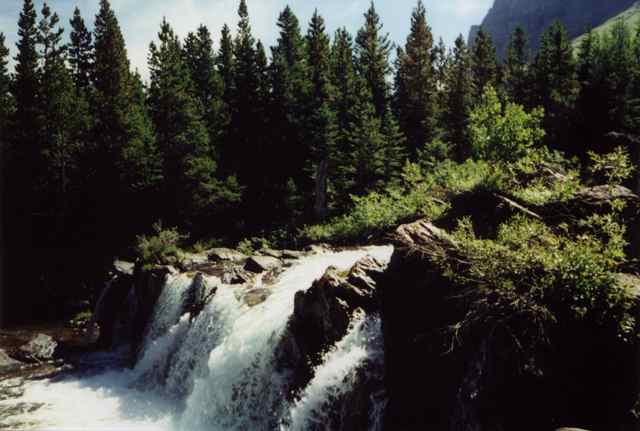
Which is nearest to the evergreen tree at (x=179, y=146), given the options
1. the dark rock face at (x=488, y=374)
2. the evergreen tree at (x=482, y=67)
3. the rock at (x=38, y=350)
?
the rock at (x=38, y=350)

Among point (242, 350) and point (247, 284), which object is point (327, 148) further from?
point (242, 350)

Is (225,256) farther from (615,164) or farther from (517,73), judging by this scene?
(517,73)

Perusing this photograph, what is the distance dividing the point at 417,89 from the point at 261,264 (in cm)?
3707

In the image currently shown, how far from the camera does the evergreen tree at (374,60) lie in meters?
51.3

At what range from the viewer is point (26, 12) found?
125 feet

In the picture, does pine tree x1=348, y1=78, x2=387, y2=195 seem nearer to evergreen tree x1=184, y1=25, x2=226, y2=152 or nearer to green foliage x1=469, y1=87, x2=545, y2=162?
evergreen tree x1=184, y1=25, x2=226, y2=152

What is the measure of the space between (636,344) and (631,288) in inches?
31.1

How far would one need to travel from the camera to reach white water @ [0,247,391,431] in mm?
10578

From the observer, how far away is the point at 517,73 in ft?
205

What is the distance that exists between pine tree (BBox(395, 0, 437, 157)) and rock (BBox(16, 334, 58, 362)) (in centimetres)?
3067

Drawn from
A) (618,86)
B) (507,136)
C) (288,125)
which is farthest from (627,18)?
(507,136)

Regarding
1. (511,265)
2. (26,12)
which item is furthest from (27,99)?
(511,265)

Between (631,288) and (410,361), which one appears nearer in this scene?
(631,288)

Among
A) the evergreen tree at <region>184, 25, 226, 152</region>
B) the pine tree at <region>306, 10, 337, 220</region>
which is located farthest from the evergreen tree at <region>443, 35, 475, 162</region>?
the evergreen tree at <region>184, 25, 226, 152</region>
